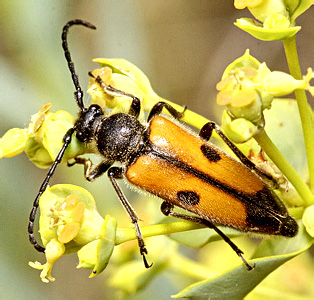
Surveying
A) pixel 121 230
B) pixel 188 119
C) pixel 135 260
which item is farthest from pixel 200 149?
pixel 135 260

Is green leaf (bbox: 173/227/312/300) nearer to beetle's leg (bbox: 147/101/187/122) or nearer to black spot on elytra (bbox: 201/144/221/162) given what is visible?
black spot on elytra (bbox: 201/144/221/162)

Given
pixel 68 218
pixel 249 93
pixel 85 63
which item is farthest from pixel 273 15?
pixel 85 63

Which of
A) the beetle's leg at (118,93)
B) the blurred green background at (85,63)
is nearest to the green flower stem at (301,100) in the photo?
the beetle's leg at (118,93)

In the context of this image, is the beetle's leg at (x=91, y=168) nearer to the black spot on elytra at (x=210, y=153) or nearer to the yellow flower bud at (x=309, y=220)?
the black spot on elytra at (x=210, y=153)

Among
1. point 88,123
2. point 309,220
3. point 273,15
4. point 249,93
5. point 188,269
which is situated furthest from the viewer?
point 188,269

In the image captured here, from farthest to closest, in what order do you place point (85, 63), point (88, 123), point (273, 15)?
1. point (85, 63)
2. point (88, 123)
3. point (273, 15)

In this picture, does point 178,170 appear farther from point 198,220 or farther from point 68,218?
point 68,218

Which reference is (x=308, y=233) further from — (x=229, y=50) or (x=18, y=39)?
(x=229, y=50)
